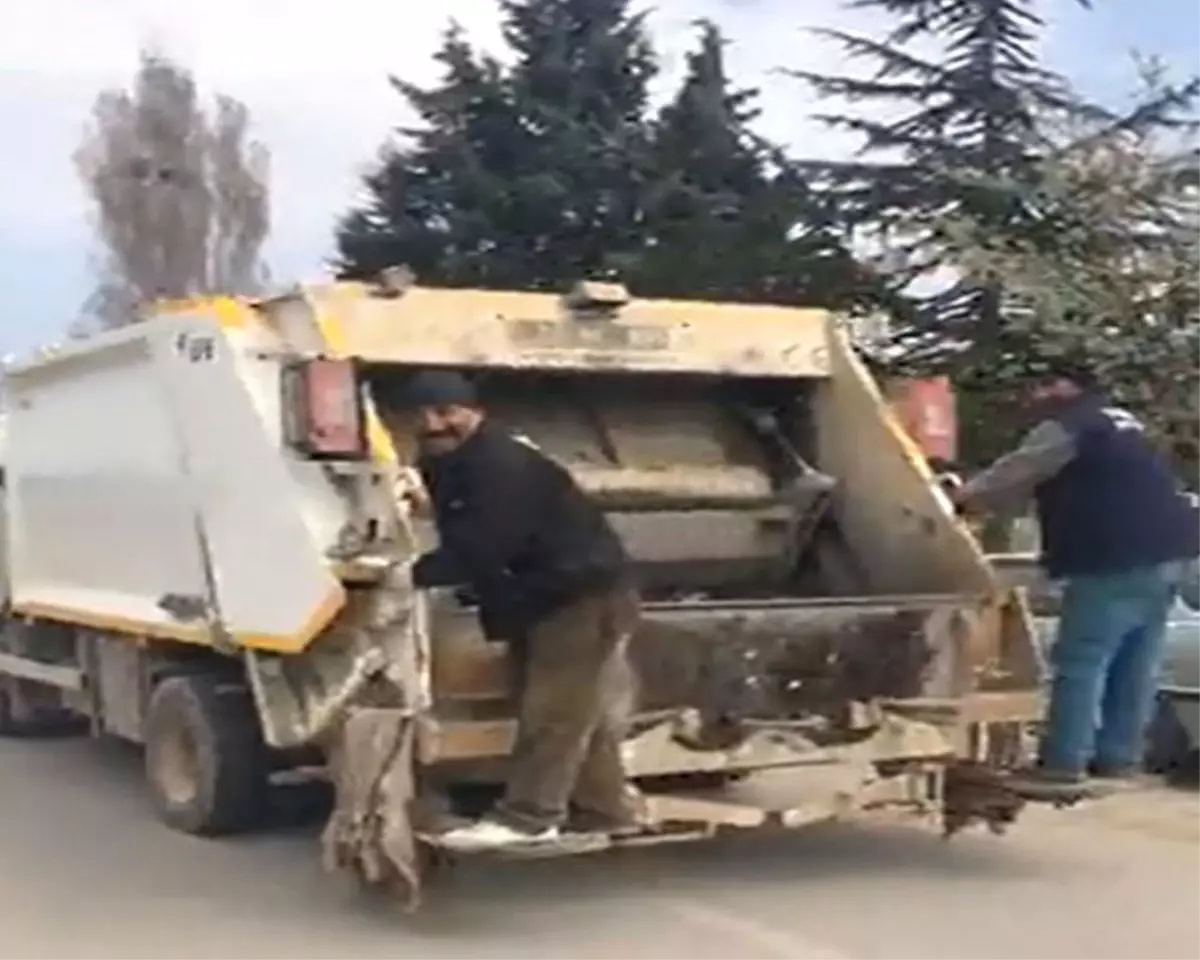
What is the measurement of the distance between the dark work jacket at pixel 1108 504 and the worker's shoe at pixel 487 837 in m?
2.33

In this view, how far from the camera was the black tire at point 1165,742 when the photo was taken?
10.5 m

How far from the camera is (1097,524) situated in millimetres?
8234

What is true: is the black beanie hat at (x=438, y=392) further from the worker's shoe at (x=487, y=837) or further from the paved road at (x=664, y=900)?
the paved road at (x=664, y=900)

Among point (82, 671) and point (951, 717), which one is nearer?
point (951, 717)

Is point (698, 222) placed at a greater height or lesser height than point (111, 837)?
greater

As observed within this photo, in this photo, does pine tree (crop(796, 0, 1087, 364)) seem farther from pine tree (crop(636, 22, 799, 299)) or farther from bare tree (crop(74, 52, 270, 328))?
bare tree (crop(74, 52, 270, 328))

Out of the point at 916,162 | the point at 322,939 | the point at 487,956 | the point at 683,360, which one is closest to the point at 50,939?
the point at 322,939

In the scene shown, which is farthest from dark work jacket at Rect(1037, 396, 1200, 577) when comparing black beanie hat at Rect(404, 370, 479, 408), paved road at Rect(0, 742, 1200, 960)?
black beanie hat at Rect(404, 370, 479, 408)

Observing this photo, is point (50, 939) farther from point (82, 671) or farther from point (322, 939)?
point (82, 671)

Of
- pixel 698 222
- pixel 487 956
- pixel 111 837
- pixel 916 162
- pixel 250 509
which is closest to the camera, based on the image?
pixel 487 956

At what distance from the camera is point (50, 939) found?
731cm

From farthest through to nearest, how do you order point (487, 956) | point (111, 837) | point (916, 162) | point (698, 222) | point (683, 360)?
point (698, 222), point (916, 162), point (111, 837), point (683, 360), point (487, 956)

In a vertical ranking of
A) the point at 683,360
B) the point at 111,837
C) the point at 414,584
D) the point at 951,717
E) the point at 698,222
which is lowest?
the point at 111,837

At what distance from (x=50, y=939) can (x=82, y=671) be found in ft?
10.7
